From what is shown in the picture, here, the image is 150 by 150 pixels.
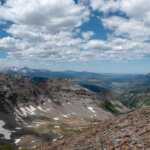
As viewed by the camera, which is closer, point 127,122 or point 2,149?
point 127,122

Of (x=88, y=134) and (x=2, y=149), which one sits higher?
(x=88, y=134)

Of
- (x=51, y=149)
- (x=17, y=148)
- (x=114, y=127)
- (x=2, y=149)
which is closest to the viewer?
(x=114, y=127)

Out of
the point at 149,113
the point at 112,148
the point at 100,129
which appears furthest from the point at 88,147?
the point at 149,113

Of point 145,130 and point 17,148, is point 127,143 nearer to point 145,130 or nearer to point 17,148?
point 145,130

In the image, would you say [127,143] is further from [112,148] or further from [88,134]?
[88,134]

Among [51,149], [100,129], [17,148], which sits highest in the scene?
[100,129]

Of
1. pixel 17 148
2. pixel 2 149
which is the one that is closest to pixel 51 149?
pixel 2 149

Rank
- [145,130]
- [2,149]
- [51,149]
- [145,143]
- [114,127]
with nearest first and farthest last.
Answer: [145,143], [145,130], [114,127], [51,149], [2,149]
